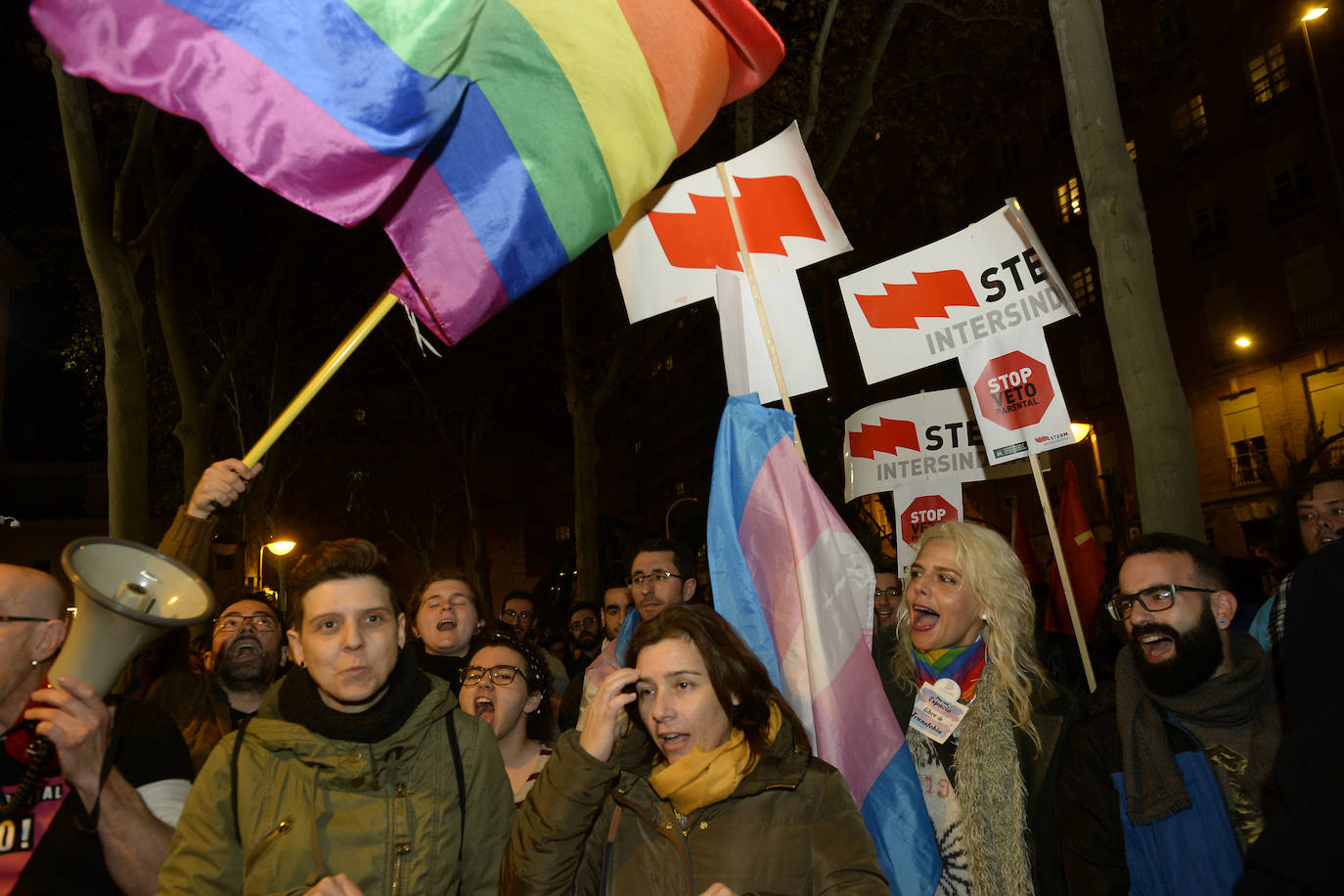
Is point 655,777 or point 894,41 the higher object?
point 894,41

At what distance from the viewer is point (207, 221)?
1631 cm

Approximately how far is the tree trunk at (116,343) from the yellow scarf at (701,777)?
7.82 meters

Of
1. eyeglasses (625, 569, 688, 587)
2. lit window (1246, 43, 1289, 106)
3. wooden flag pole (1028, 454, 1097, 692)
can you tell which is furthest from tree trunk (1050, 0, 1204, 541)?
lit window (1246, 43, 1289, 106)

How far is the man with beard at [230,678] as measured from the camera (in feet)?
13.9

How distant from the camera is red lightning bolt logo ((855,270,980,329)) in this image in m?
5.57

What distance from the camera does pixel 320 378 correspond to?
315cm

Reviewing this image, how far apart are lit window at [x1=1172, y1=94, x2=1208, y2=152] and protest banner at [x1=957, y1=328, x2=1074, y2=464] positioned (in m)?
26.3

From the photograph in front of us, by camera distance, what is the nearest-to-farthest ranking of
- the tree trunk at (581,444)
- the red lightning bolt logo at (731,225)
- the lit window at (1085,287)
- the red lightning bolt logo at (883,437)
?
the red lightning bolt logo at (731,225), the red lightning bolt logo at (883,437), the tree trunk at (581,444), the lit window at (1085,287)

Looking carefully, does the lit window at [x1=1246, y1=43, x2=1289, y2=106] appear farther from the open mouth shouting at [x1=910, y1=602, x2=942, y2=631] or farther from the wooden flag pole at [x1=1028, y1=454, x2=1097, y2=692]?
the open mouth shouting at [x1=910, y1=602, x2=942, y2=631]

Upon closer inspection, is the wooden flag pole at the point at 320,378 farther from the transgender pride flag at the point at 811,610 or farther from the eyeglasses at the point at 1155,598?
the eyeglasses at the point at 1155,598

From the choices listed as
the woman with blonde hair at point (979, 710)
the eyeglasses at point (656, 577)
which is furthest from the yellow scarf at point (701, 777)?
the eyeglasses at point (656, 577)

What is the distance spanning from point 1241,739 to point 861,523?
8.60 meters

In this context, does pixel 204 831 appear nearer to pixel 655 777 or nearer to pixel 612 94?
pixel 655 777

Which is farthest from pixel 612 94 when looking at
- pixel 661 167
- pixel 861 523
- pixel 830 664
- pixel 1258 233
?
pixel 1258 233
